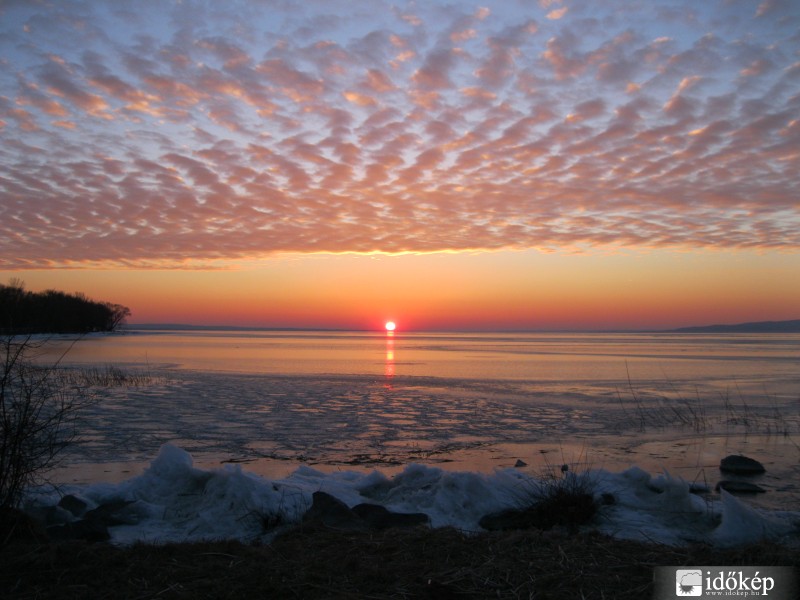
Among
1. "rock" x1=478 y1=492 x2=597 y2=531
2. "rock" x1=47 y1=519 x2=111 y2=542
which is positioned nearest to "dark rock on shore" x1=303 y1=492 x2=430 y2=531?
"rock" x1=478 y1=492 x2=597 y2=531

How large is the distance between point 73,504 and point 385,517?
3.78 metres

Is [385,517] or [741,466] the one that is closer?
[385,517]

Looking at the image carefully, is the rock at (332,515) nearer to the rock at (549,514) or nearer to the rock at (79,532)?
the rock at (549,514)

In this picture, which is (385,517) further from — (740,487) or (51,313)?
(51,313)

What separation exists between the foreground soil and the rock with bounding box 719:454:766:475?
6036mm

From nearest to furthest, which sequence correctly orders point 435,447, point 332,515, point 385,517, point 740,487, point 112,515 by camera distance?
point 332,515 < point 385,517 < point 112,515 < point 740,487 < point 435,447

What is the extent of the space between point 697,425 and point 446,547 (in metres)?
13.8

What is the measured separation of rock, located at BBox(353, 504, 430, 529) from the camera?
672 cm

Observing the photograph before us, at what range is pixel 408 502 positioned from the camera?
25.9 feet

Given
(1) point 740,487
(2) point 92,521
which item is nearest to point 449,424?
(1) point 740,487

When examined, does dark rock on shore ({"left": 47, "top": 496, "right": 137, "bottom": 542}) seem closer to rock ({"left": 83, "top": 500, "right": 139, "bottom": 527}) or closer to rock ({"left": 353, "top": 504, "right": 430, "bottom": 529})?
rock ({"left": 83, "top": 500, "right": 139, "bottom": 527})

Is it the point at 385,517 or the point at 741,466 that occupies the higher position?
the point at 385,517

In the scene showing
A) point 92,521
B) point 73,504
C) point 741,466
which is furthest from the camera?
point 741,466

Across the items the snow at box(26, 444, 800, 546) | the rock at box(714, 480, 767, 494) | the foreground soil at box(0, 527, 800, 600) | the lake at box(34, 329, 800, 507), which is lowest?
the lake at box(34, 329, 800, 507)
